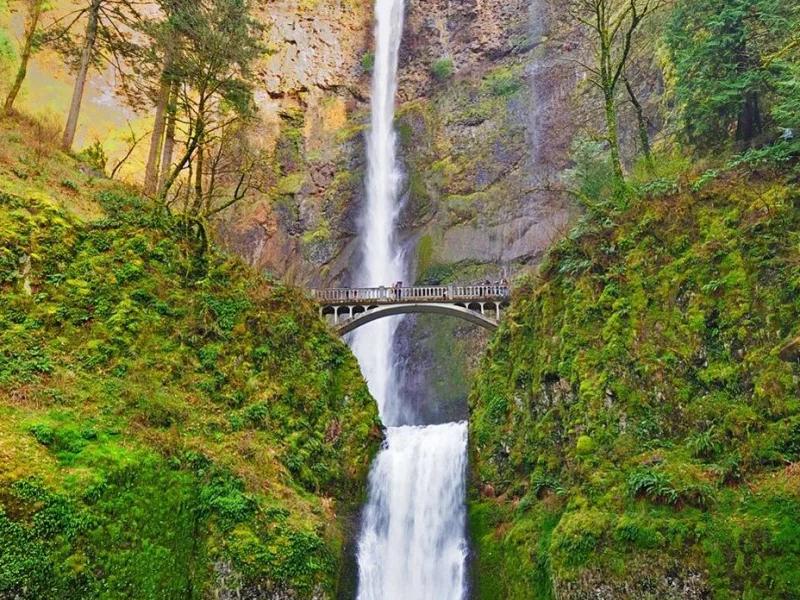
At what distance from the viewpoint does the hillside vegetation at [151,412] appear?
32.6 ft

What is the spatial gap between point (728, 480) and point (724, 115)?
1105 cm

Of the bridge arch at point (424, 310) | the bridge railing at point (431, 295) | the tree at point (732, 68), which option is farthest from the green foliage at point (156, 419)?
the tree at point (732, 68)

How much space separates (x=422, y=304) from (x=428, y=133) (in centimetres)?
1746

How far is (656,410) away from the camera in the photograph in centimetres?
1234

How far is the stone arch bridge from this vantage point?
27.3 meters

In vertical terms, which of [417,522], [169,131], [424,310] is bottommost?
[417,522]

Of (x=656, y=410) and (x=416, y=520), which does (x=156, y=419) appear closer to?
(x=416, y=520)

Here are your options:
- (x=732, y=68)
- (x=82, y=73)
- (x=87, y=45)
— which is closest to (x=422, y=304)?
(x=732, y=68)

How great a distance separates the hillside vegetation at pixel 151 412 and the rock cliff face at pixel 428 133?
1459cm

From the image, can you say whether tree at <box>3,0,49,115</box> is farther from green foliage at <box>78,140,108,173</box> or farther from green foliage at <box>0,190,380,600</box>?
green foliage at <box>0,190,380,600</box>

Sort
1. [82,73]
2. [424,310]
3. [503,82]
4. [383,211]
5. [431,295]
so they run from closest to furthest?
[82,73]
[424,310]
[431,295]
[383,211]
[503,82]

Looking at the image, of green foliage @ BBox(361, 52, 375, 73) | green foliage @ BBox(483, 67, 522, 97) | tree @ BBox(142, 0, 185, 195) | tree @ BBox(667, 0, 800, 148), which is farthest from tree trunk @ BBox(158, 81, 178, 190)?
green foliage @ BBox(361, 52, 375, 73)

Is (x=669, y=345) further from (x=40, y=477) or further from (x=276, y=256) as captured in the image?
(x=276, y=256)

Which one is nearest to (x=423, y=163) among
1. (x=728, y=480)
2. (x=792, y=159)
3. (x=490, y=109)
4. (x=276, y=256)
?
(x=490, y=109)
